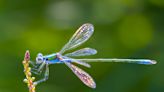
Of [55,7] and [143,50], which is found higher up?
[55,7]

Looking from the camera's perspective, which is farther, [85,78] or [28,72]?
[85,78]

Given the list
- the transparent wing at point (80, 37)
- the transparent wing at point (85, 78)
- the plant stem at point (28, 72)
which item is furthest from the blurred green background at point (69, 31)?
the plant stem at point (28, 72)

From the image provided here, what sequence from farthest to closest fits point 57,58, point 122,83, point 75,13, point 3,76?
1. point 75,13
2. point 3,76
3. point 122,83
4. point 57,58

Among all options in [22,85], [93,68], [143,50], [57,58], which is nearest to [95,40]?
[93,68]

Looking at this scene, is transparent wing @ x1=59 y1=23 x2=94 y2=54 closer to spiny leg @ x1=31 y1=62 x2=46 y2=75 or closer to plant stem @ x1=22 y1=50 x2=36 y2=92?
spiny leg @ x1=31 y1=62 x2=46 y2=75

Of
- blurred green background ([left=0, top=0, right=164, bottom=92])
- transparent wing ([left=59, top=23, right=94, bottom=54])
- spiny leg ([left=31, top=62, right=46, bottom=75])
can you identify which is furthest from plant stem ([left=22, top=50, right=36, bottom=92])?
blurred green background ([left=0, top=0, right=164, bottom=92])

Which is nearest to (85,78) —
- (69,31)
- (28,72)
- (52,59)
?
(52,59)

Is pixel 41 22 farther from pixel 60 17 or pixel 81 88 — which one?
pixel 81 88

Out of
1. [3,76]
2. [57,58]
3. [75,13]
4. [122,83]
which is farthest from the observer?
[75,13]

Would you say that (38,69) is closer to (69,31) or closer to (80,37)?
(80,37)
